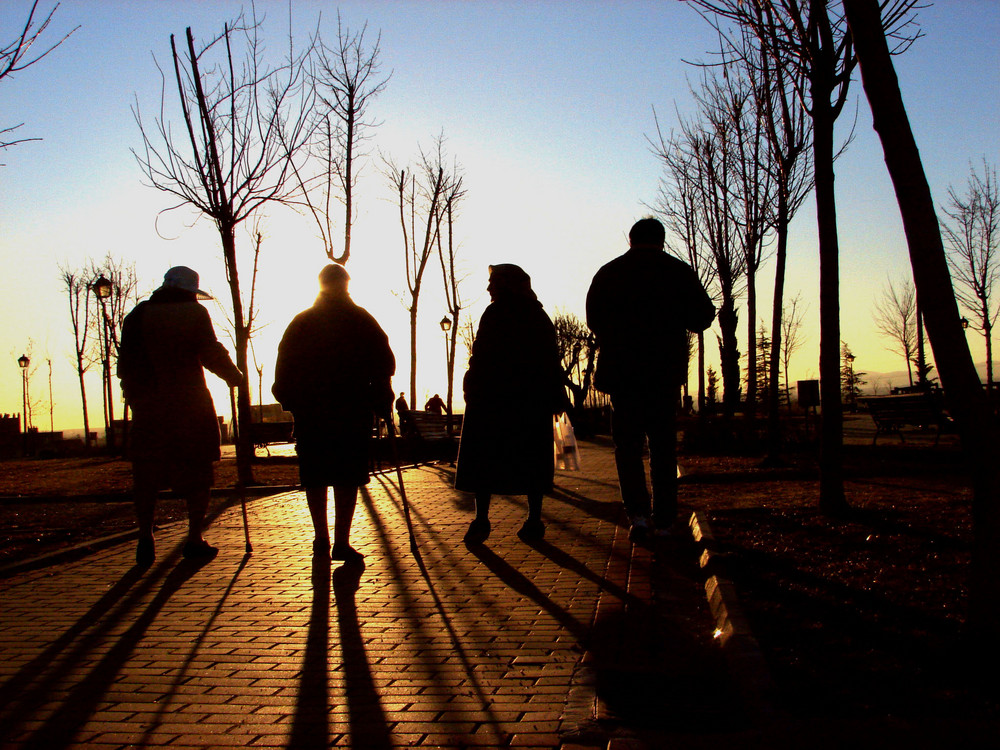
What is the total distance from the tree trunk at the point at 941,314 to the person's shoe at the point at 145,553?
506 cm

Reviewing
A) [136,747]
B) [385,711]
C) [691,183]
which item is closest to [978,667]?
[385,711]

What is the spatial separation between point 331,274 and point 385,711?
390 cm

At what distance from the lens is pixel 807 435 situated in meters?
17.8

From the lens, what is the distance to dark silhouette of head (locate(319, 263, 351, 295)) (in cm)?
654

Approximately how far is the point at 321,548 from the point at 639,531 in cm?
221

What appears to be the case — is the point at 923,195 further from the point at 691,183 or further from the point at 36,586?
the point at 691,183

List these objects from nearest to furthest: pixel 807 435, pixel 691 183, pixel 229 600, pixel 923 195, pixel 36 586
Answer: pixel 923 195, pixel 229 600, pixel 36 586, pixel 807 435, pixel 691 183

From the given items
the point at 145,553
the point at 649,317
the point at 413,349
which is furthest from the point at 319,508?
the point at 413,349

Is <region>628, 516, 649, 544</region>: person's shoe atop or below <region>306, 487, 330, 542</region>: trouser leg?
below

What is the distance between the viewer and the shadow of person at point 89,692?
305 centimetres

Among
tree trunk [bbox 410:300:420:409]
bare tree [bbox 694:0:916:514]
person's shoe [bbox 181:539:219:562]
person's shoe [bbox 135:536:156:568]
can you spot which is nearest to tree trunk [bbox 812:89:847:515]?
bare tree [bbox 694:0:916:514]

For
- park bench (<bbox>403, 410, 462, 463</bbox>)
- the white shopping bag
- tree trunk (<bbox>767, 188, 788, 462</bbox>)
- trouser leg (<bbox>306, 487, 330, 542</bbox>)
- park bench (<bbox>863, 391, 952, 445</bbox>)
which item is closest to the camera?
trouser leg (<bbox>306, 487, 330, 542</bbox>)

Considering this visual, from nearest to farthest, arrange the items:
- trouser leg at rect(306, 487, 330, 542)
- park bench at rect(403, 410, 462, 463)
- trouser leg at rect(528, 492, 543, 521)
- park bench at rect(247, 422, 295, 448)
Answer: trouser leg at rect(306, 487, 330, 542) → trouser leg at rect(528, 492, 543, 521) → park bench at rect(403, 410, 462, 463) → park bench at rect(247, 422, 295, 448)

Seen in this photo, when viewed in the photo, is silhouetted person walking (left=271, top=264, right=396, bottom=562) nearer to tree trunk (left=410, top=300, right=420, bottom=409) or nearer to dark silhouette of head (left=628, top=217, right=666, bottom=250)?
dark silhouette of head (left=628, top=217, right=666, bottom=250)
